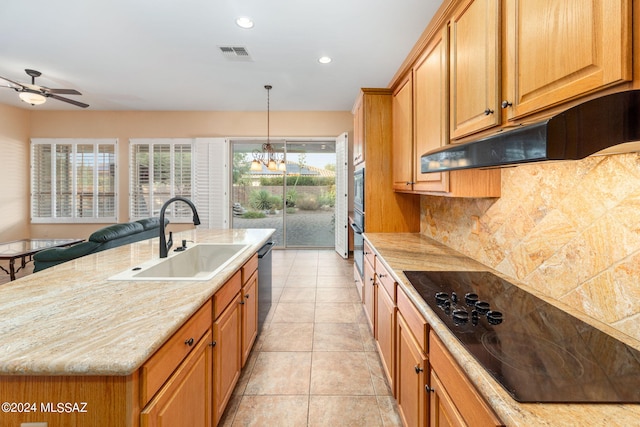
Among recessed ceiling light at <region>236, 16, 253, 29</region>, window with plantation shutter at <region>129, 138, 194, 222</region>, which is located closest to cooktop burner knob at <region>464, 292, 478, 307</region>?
recessed ceiling light at <region>236, 16, 253, 29</region>

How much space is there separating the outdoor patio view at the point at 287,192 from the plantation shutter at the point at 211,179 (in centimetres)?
38

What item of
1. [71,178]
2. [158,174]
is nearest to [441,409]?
[158,174]

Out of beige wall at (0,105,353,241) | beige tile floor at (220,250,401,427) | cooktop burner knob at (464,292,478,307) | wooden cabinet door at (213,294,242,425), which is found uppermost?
beige wall at (0,105,353,241)

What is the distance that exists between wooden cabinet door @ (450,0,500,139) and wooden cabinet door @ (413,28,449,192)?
0.09m

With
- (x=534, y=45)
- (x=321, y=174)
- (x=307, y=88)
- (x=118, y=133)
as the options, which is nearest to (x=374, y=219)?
(x=534, y=45)

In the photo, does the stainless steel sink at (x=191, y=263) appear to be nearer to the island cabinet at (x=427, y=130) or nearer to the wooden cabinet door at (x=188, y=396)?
the wooden cabinet door at (x=188, y=396)

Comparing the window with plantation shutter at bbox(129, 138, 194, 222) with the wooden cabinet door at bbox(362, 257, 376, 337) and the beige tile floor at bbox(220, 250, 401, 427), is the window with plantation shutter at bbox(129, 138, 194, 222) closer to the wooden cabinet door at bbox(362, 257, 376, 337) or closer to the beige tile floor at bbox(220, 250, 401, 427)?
the beige tile floor at bbox(220, 250, 401, 427)

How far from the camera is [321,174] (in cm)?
630

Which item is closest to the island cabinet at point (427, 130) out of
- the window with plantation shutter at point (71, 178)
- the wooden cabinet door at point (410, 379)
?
the wooden cabinet door at point (410, 379)

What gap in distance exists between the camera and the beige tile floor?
5.81ft

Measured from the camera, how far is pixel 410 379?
138 cm

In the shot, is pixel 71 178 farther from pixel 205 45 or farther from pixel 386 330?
pixel 386 330

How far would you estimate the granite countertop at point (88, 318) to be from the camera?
0.77m

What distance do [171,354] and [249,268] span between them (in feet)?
3.81
